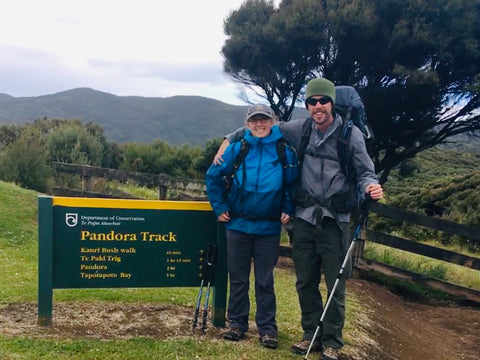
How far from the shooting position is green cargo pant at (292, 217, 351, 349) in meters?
4.38

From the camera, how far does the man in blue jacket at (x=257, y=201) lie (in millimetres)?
4477

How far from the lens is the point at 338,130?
14.3 ft

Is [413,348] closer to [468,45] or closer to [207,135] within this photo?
[468,45]

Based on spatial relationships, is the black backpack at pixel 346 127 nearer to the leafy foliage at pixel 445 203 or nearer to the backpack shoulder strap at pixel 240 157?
the backpack shoulder strap at pixel 240 157

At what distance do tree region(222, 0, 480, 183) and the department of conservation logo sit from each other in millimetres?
8707

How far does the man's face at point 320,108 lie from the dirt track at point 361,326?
87.8 inches

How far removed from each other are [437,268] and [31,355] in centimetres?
750

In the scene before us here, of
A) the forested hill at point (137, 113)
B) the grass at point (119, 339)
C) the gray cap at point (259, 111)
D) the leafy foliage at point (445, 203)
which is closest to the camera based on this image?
the grass at point (119, 339)

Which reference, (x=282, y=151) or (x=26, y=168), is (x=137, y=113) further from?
(x=282, y=151)

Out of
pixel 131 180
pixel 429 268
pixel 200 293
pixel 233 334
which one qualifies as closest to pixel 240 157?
pixel 200 293

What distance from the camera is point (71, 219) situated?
4.72 m

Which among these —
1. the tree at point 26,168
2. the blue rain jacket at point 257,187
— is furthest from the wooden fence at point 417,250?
the tree at point 26,168

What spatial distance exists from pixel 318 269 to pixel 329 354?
728mm

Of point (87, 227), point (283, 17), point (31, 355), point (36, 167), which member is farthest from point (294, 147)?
point (36, 167)
